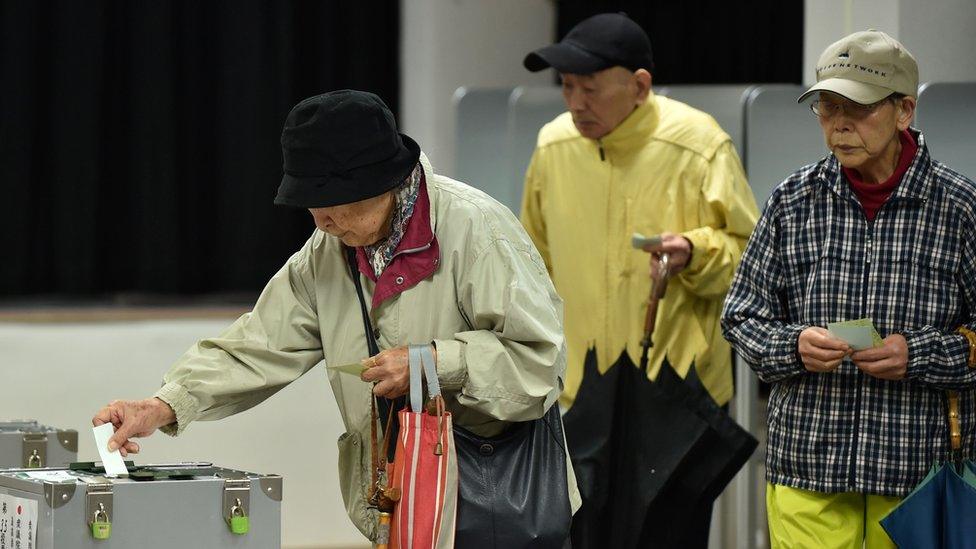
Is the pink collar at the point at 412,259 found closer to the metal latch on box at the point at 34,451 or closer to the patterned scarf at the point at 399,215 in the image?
the patterned scarf at the point at 399,215

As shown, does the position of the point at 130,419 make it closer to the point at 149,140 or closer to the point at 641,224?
the point at 641,224

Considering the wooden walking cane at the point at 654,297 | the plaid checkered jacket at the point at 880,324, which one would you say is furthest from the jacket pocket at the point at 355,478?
the wooden walking cane at the point at 654,297

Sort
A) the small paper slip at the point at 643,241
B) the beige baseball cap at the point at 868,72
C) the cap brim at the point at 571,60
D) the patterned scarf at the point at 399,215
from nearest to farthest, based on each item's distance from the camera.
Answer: the patterned scarf at the point at 399,215 < the beige baseball cap at the point at 868,72 < the small paper slip at the point at 643,241 < the cap brim at the point at 571,60

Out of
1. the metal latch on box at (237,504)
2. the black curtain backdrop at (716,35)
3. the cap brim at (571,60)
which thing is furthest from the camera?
→ the black curtain backdrop at (716,35)

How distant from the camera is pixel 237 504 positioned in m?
2.59

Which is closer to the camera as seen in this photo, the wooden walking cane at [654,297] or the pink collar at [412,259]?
the pink collar at [412,259]

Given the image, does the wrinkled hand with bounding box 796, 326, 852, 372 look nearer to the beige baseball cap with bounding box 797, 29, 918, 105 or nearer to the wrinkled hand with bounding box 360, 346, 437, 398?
the beige baseball cap with bounding box 797, 29, 918, 105

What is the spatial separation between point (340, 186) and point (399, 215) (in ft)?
0.55

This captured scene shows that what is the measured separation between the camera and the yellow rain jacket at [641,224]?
4043 millimetres

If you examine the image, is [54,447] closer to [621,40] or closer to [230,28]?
[621,40]

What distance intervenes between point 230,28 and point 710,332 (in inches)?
109

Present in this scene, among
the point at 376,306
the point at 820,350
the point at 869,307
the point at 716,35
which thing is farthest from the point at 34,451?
the point at 716,35

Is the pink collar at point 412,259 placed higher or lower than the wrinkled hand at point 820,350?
higher

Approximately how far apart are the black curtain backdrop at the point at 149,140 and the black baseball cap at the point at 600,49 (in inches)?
85.8
